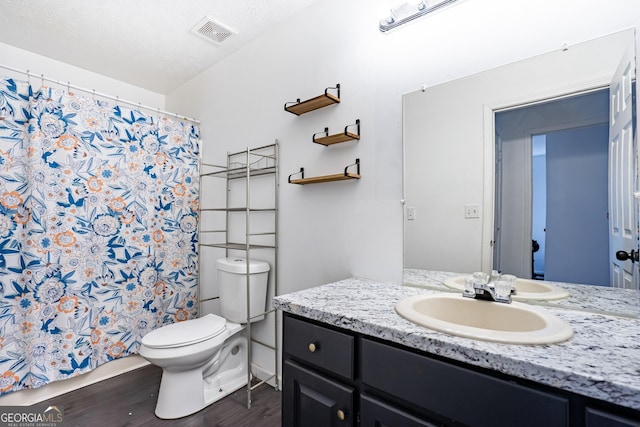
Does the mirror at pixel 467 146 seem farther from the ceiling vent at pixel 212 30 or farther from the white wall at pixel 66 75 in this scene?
the white wall at pixel 66 75

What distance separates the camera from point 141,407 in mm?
1797

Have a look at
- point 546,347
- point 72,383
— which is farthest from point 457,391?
point 72,383

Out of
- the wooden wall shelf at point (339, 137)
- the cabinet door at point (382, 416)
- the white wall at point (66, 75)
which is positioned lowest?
the cabinet door at point (382, 416)

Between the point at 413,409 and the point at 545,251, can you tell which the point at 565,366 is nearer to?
the point at 413,409

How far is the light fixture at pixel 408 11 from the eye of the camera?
127 centimetres

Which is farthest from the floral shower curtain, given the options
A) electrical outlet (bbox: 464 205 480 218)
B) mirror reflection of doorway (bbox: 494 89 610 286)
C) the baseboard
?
mirror reflection of doorway (bbox: 494 89 610 286)

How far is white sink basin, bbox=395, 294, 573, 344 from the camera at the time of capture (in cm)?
77

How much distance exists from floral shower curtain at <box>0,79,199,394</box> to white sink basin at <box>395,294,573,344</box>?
204 cm

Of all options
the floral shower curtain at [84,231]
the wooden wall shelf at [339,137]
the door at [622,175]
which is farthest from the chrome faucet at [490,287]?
the floral shower curtain at [84,231]

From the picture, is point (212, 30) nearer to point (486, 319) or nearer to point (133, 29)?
point (133, 29)

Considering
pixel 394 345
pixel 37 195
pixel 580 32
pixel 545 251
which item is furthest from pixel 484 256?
pixel 37 195

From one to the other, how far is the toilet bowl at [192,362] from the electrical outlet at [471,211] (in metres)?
1.51

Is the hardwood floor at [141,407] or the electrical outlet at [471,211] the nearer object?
the electrical outlet at [471,211]

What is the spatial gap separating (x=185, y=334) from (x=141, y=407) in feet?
1.77
